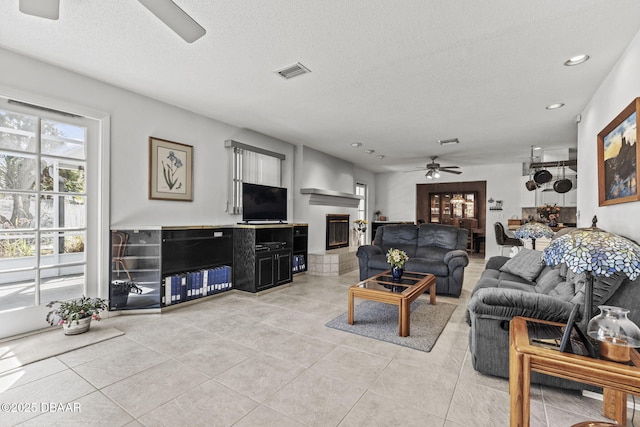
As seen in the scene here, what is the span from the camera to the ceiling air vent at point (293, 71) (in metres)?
2.86

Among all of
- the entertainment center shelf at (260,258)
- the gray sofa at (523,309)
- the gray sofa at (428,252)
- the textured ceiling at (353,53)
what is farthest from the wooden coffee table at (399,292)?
the textured ceiling at (353,53)

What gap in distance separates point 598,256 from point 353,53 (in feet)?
7.45

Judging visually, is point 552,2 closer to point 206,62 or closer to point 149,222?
point 206,62

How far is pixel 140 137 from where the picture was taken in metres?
3.63

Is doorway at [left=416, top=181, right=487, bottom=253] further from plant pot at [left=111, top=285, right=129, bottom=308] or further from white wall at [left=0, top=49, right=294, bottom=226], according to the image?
plant pot at [left=111, top=285, right=129, bottom=308]

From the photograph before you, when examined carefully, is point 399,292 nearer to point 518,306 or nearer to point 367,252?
point 518,306

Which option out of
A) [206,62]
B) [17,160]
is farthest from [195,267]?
[206,62]

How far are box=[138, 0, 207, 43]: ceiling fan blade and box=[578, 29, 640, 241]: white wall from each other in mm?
3134

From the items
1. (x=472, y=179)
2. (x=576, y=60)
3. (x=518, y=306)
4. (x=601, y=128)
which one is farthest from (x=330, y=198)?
(x=518, y=306)

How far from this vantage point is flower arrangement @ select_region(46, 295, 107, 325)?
111 inches

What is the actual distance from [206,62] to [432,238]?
14.0 feet

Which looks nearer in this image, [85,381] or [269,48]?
[85,381]

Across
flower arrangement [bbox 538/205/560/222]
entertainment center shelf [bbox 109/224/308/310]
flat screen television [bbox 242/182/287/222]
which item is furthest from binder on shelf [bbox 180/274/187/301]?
flower arrangement [bbox 538/205/560/222]

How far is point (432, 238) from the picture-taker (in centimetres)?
516
